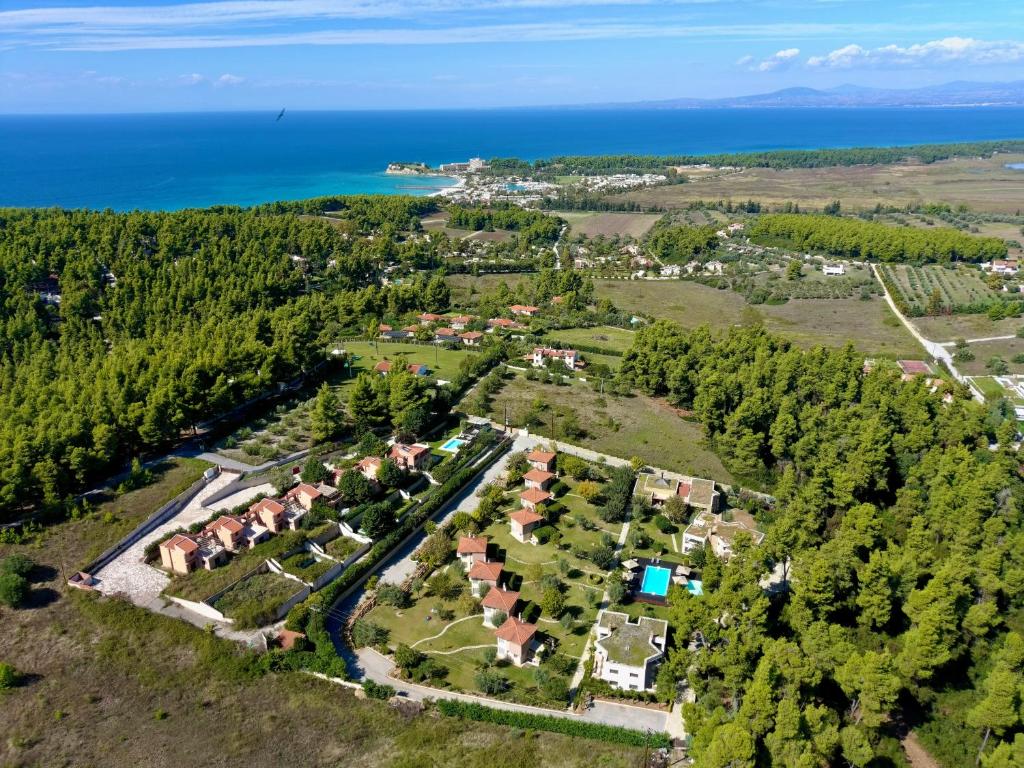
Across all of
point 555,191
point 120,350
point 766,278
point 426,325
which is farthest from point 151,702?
point 555,191

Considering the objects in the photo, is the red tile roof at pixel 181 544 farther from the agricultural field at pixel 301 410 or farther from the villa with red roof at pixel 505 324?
the villa with red roof at pixel 505 324

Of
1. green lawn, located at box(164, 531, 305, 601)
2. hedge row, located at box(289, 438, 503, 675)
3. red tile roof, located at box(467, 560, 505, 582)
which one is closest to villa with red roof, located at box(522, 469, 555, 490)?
hedge row, located at box(289, 438, 503, 675)

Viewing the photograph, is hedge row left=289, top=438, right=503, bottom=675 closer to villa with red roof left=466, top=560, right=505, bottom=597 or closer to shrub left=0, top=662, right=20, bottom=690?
villa with red roof left=466, top=560, right=505, bottom=597

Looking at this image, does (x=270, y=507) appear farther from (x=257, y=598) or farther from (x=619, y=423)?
(x=619, y=423)

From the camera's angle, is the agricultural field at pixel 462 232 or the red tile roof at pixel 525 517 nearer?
the red tile roof at pixel 525 517

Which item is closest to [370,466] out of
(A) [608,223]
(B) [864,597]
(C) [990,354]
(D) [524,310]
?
(B) [864,597]

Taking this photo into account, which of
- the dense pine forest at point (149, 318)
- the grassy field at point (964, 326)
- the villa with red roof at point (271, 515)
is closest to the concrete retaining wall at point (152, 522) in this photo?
the villa with red roof at point (271, 515)
